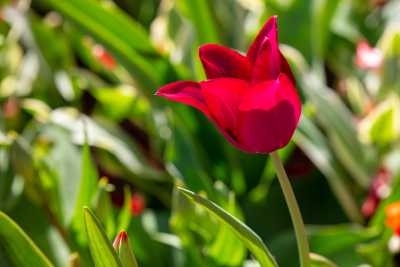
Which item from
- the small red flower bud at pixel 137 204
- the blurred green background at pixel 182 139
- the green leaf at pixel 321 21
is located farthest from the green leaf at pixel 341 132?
the small red flower bud at pixel 137 204

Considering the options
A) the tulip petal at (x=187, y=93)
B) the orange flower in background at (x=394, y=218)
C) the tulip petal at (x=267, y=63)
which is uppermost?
the tulip petal at (x=267, y=63)

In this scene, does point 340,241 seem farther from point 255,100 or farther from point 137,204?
point 255,100

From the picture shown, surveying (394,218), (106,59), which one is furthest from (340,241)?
(106,59)

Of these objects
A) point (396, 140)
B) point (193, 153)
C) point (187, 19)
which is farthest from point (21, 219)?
point (396, 140)

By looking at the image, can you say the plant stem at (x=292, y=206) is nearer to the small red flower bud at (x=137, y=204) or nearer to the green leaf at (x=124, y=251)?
the green leaf at (x=124, y=251)

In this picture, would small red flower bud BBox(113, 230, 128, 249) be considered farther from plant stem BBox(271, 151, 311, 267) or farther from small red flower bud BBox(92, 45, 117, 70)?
small red flower bud BBox(92, 45, 117, 70)

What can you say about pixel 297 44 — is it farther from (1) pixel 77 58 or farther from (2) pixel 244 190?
(1) pixel 77 58
